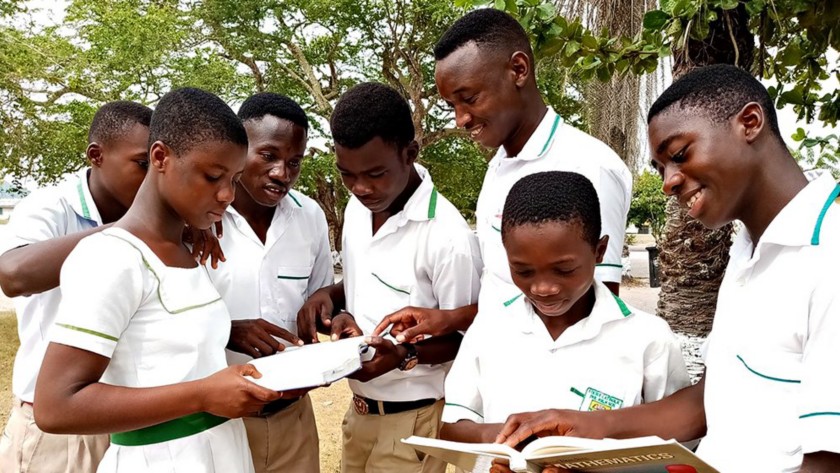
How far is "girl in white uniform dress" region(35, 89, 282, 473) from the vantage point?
1.57m

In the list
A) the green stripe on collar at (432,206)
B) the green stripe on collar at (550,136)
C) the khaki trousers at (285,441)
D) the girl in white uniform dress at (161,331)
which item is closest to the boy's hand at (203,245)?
the girl in white uniform dress at (161,331)

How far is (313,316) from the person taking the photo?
2541mm

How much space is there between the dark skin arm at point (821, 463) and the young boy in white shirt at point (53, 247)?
2000 millimetres

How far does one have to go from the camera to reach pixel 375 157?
→ 96.1 inches

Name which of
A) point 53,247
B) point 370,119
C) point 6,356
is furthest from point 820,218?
point 6,356

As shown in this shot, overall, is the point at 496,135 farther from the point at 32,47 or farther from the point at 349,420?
the point at 32,47

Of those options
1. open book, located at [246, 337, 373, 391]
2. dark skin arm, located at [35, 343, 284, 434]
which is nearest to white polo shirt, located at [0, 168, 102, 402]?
dark skin arm, located at [35, 343, 284, 434]

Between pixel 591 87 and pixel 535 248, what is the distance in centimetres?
1020

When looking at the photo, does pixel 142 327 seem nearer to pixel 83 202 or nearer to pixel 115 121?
pixel 83 202

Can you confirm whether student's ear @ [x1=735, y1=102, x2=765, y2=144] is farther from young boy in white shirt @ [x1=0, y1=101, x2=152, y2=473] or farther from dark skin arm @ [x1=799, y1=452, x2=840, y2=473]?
young boy in white shirt @ [x1=0, y1=101, x2=152, y2=473]

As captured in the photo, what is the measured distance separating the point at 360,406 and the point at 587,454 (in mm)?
1341

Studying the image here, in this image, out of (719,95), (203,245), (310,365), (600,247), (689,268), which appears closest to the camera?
(719,95)

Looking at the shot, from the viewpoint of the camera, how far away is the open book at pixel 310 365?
1.71 meters

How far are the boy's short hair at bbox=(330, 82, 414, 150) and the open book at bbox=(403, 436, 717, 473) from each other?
122cm
